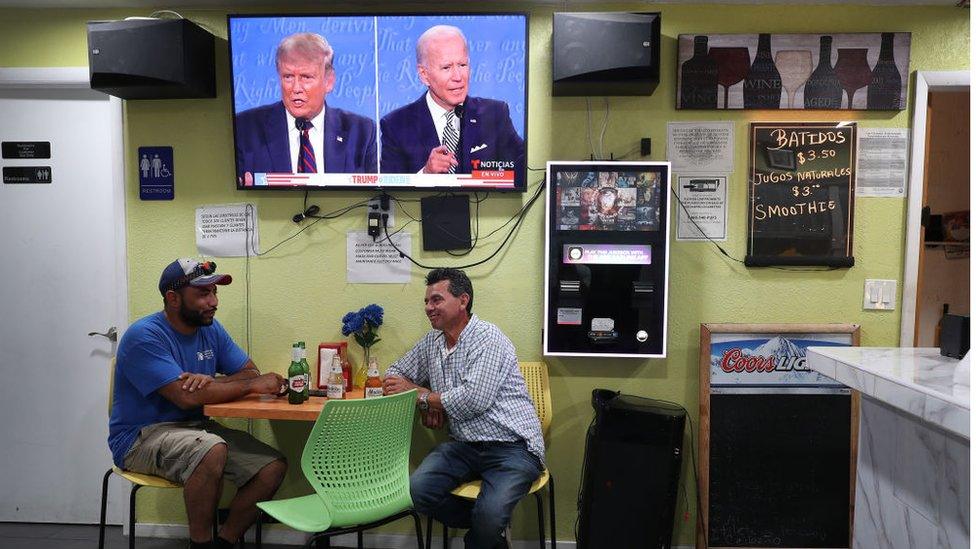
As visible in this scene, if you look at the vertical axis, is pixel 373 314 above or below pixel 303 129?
below

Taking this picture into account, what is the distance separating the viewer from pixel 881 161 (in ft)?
9.66

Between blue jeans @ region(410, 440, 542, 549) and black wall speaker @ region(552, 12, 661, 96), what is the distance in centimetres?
160

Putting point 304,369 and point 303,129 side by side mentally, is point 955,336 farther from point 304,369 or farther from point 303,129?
point 303,129

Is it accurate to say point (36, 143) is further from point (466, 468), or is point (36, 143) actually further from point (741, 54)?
point (741, 54)

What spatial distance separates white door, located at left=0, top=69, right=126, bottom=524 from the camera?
3.25 metres

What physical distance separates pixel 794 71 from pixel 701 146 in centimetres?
53

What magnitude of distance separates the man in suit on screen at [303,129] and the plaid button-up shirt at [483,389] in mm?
996

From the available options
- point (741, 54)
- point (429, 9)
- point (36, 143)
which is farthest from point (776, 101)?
point (36, 143)

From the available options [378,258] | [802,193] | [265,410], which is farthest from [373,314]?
[802,193]

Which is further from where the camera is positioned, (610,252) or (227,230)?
(227,230)

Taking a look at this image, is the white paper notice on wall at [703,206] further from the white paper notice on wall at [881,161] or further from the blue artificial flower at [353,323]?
the blue artificial flower at [353,323]

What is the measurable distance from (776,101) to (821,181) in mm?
426

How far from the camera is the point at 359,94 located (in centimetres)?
298

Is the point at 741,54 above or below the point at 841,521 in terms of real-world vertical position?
above
